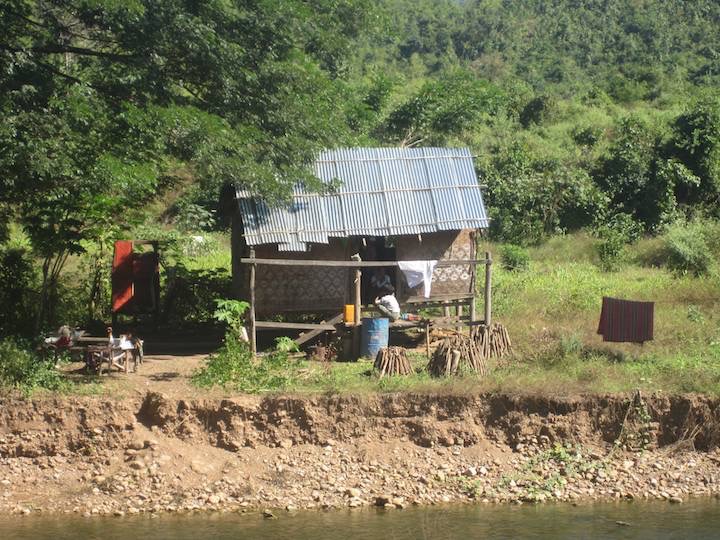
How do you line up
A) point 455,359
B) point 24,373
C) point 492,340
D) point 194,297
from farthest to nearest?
point 194,297, point 492,340, point 455,359, point 24,373

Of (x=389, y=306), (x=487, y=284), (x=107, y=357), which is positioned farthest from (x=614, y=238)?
(x=107, y=357)

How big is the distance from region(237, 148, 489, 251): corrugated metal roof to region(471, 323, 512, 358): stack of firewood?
1697 millimetres

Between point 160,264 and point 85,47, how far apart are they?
384cm

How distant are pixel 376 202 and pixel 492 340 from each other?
2.66 m

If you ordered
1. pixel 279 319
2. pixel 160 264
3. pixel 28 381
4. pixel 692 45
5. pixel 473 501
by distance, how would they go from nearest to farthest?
pixel 473 501 < pixel 28 381 < pixel 279 319 < pixel 160 264 < pixel 692 45

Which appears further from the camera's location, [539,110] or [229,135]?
[539,110]

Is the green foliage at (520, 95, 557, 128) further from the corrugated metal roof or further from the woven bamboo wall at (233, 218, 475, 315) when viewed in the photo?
the woven bamboo wall at (233, 218, 475, 315)

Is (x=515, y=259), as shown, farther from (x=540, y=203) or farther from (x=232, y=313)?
(x=232, y=313)

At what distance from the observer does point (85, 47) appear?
14.3 m

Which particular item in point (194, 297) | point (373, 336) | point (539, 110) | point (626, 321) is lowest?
point (373, 336)

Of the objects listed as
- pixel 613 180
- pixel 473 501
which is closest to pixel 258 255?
pixel 473 501

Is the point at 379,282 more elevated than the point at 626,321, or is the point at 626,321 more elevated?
the point at 379,282

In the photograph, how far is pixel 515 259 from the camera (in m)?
19.8

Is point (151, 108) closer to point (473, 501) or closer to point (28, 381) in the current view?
point (28, 381)
